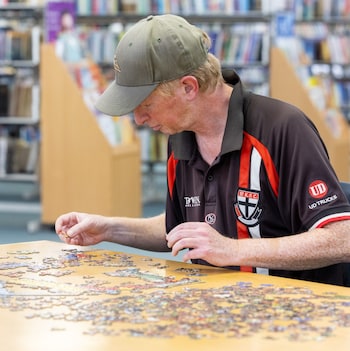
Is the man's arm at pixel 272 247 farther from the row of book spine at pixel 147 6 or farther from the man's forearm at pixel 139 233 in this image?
the row of book spine at pixel 147 6

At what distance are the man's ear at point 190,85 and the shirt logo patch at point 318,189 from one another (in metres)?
0.43

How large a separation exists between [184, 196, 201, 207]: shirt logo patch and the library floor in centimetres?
313

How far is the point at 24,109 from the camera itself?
9.19 metres

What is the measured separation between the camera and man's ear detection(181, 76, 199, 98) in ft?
8.59

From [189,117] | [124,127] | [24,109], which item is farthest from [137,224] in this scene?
[24,109]

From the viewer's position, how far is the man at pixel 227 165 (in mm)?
2510

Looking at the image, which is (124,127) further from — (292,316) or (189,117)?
(292,316)

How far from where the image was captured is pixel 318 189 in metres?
2.58

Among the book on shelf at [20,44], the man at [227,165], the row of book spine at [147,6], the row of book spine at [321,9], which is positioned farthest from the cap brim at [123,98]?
the row of book spine at [321,9]

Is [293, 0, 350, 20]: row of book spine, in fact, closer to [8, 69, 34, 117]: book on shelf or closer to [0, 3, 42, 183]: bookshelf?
[0, 3, 42, 183]: bookshelf

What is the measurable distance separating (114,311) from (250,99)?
102cm

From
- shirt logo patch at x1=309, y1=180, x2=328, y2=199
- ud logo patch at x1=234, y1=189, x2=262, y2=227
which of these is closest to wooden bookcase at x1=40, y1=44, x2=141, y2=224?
ud logo patch at x1=234, y1=189, x2=262, y2=227

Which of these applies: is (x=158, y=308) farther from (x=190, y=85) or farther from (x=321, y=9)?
(x=321, y=9)

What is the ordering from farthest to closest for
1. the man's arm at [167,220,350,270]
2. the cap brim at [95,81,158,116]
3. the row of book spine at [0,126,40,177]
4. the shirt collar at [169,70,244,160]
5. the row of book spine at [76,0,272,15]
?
the row of book spine at [76,0,272,15] < the row of book spine at [0,126,40,177] < the shirt collar at [169,70,244,160] < the cap brim at [95,81,158,116] < the man's arm at [167,220,350,270]
